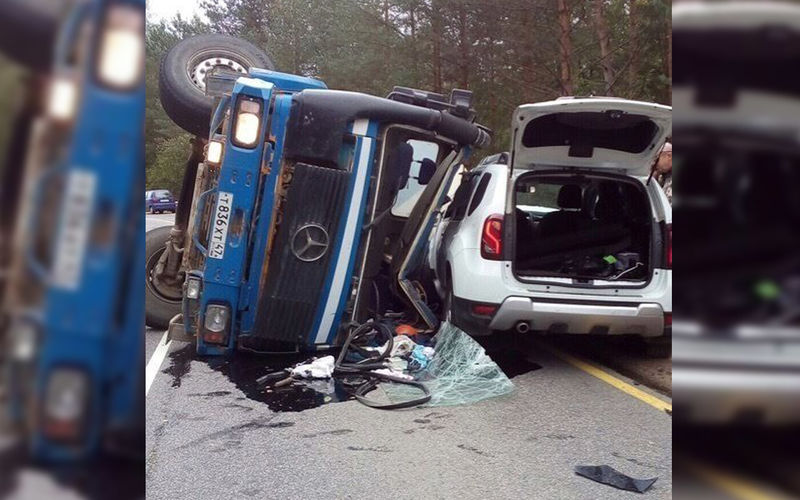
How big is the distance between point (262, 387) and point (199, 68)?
3186 millimetres

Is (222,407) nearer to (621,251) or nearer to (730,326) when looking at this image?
(621,251)

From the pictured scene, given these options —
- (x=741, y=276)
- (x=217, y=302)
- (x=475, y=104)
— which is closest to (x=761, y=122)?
(x=741, y=276)

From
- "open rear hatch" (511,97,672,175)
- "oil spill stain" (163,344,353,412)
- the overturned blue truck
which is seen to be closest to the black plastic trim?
the overturned blue truck

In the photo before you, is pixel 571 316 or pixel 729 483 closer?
pixel 729 483

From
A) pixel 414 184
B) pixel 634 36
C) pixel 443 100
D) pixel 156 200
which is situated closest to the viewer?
pixel 634 36

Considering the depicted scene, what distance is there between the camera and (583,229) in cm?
523

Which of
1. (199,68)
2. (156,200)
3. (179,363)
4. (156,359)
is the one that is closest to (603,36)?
(156,200)

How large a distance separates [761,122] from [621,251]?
14.5 feet

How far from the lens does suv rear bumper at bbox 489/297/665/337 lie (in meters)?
4.06

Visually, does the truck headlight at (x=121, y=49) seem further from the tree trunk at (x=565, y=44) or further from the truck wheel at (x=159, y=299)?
the truck wheel at (x=159, y=299)

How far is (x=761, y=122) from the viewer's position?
652mm

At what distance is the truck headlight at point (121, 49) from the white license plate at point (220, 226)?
3.43 m

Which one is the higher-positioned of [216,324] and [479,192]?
[479,192]

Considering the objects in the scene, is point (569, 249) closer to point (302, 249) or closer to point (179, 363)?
point (302, 249)
